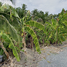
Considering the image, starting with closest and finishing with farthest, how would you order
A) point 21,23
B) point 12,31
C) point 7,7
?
point 12,31 < point 7,7 < point 21,23

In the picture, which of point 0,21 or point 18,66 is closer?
point 0,21

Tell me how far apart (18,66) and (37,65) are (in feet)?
4.29

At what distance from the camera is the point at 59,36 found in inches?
337

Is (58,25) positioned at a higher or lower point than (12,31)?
higher

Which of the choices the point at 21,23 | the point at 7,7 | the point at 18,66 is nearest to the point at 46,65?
the point at 18,66

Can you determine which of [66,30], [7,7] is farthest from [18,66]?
[66,30]

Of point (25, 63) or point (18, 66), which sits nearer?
point (18, 66)

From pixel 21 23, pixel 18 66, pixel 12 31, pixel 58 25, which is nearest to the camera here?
pixel 12 31

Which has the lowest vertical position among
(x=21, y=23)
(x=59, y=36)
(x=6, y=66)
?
(x=6, y=66)

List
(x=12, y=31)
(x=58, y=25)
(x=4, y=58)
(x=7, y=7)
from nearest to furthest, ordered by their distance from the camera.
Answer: (x=12, y=31) < (x=7, y=7) < (x=4, y=58) < (x=58, y=25)

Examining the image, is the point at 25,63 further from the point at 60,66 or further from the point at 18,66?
the point at 60,66

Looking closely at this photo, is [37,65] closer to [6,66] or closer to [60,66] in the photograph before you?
[60,66]

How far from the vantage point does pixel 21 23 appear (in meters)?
4.53

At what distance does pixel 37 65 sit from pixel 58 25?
5.29 m
